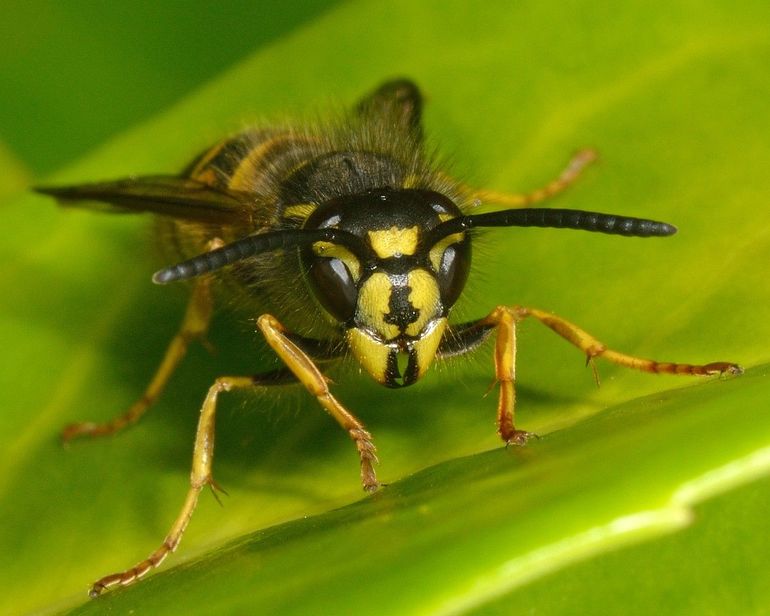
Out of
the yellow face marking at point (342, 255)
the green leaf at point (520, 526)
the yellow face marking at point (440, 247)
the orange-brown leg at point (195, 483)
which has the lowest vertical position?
the orange-brown leg at point (195, 483)

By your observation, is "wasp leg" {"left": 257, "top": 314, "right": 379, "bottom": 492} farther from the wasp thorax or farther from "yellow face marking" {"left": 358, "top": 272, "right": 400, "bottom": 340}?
"yellow face marking" {"left": 358, "top": 272, "right": 400, "bottom": 340}

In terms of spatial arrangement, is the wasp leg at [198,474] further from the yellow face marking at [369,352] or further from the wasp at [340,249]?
the yellow face marking at [369,352]

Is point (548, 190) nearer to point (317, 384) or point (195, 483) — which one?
point (317, 384)

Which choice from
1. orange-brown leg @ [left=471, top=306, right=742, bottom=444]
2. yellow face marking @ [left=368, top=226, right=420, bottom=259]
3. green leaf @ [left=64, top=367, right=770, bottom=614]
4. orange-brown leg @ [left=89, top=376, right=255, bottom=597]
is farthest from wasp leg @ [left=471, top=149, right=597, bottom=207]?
green leaf @ [left=64, top=367, right=770, bottom=614]

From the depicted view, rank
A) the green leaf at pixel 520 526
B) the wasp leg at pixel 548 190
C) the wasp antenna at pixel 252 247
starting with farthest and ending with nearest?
the wasp leg at pixel 548 190
the wasp antenna at pixel 252 247
the green leaf at pixel 520 526

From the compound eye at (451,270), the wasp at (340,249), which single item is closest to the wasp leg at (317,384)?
the wasp at (340,249)

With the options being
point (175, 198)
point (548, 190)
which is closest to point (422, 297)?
point (175, 198)
